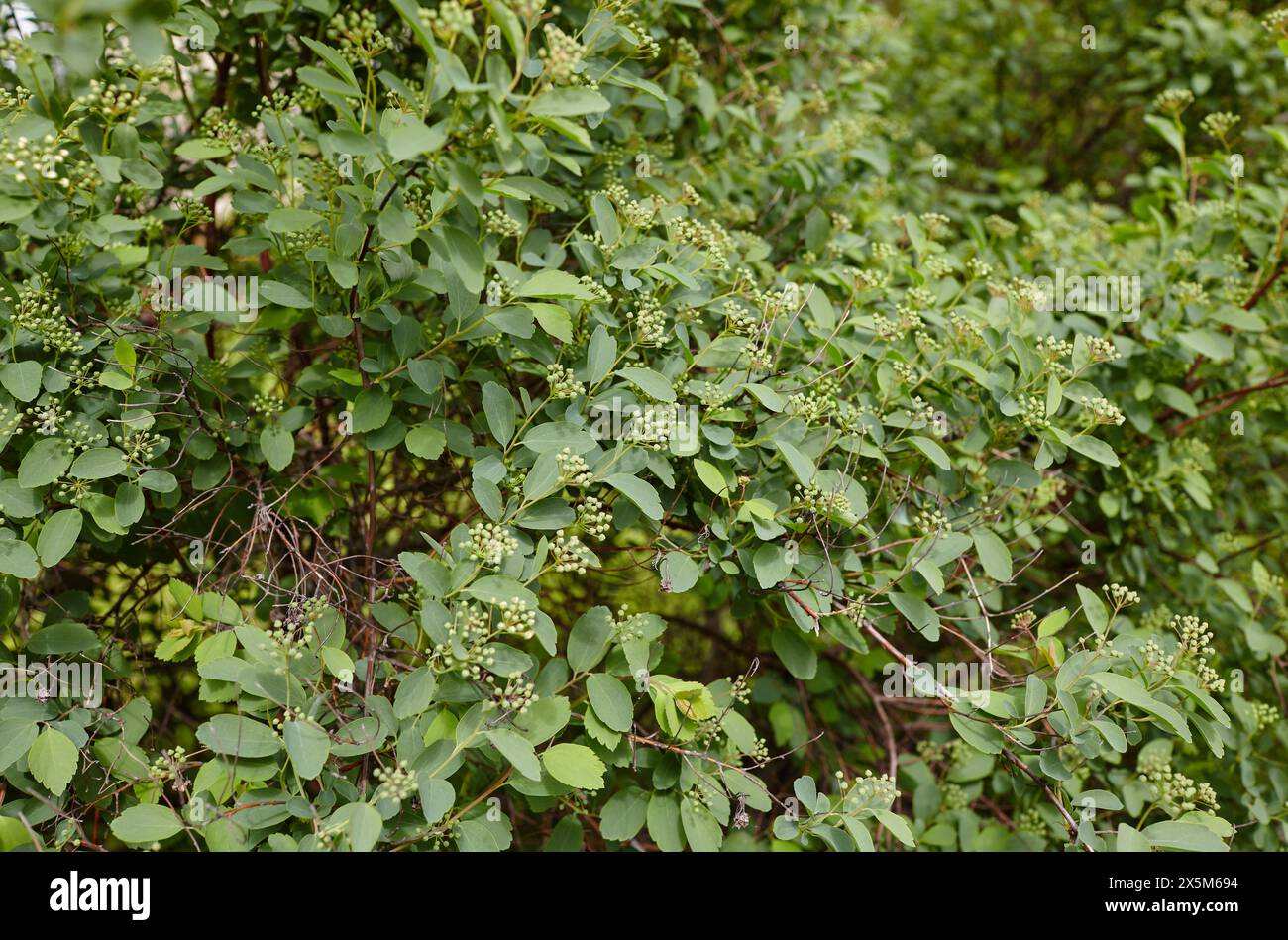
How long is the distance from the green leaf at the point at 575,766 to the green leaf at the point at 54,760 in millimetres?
1042

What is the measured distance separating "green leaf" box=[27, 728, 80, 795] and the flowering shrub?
0.01 metres

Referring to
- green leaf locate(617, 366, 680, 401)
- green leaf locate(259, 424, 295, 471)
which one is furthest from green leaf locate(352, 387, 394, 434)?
green leaf locate(617, 366, 680, 401)

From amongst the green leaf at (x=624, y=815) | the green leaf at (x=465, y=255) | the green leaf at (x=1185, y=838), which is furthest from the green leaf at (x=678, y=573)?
the green leaf at (x=1185, y=838)

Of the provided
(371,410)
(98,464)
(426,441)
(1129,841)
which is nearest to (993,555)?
(1129,841)

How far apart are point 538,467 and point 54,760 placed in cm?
125

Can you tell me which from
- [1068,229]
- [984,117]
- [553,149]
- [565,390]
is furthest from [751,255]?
[984,117]

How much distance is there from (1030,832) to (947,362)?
4.91 feet

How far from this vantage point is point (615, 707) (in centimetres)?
200

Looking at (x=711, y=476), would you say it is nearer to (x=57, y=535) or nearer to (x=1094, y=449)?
(x=1094, y=449)

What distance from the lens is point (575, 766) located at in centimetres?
190

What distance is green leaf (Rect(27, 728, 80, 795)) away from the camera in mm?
1909

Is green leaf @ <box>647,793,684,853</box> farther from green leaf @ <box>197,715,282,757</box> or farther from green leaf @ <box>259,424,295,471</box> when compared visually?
green leaf @ <box>259,424,295,471</box>

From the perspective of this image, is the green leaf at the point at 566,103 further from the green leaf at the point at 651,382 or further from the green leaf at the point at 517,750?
the green leaf at the point at 517,750
